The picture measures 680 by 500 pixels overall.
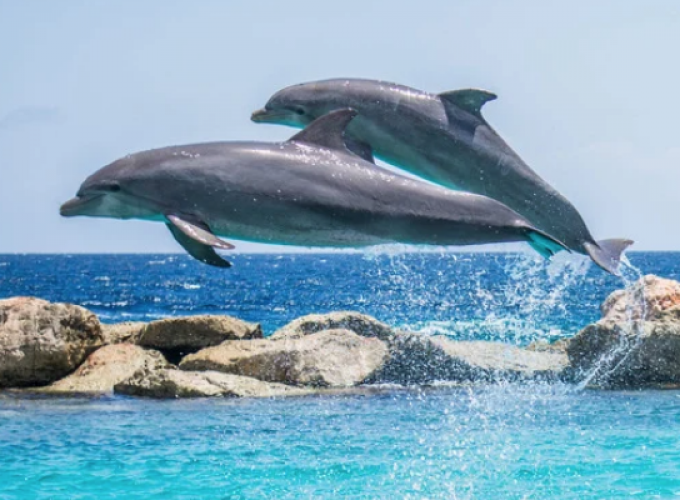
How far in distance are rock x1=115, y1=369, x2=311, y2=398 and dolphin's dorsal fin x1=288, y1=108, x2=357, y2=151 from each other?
10.8 meters

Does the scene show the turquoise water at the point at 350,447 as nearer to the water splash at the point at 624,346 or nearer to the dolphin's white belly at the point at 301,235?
the water splash at the point at 624,346

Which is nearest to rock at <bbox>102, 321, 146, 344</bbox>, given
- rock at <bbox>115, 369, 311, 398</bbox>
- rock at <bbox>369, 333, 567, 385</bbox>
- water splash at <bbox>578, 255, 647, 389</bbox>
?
rock at <bbox>115, 369, 311, 398</bbox>

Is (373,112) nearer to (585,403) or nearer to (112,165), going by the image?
(112,165)

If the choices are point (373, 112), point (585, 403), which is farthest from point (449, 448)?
point (373, 112)

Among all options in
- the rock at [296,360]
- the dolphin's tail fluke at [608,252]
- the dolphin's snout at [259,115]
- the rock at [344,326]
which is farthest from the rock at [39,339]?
the dolphin's tail fluke at [608,252]

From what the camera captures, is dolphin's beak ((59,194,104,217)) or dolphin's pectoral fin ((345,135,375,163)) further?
dolphin's beak ((59,194,104,217))

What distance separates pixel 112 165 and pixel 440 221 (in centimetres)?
184

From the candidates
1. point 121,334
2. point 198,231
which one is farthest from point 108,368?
point 198,231

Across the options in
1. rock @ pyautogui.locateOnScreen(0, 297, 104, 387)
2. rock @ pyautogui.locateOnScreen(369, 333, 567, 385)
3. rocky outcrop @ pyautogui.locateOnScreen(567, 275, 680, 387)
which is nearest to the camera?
rock @ pyautogui.locateOnScreen(0, 297, 104, 387)

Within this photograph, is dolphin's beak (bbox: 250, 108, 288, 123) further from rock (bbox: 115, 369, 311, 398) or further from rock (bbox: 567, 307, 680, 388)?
rock (bbox: 567, 307, 680, 388)

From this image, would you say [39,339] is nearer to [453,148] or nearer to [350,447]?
[350,447]

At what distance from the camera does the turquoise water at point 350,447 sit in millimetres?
11317

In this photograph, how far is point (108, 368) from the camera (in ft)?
55.8

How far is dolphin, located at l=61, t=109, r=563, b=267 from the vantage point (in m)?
5.09
